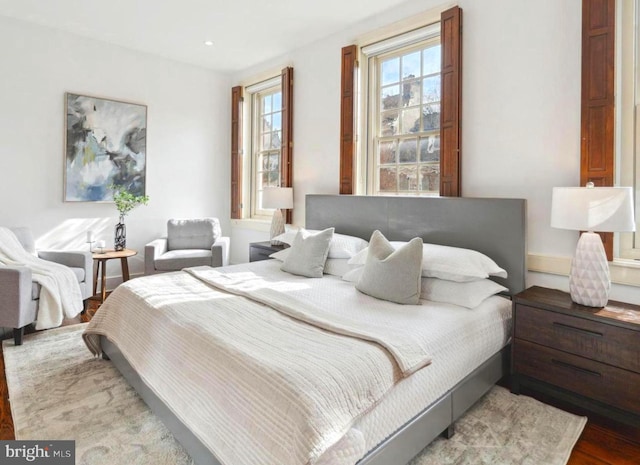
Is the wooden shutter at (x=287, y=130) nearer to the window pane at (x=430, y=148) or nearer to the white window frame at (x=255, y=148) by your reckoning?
the white window frame at (x=255, y=148)

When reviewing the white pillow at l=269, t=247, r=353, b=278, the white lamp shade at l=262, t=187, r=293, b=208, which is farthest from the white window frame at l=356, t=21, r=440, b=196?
the white pillow at l=269, t=247, r=353, b=278

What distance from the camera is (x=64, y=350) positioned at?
2777mm

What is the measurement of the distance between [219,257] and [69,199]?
1.71 metres

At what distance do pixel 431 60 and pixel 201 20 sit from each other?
7.22 ft

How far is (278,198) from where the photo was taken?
4.15 metres

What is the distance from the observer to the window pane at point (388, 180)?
3.52 m

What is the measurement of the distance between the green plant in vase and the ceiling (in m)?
1.66

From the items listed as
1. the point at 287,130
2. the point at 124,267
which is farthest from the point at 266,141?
the point at 124,267

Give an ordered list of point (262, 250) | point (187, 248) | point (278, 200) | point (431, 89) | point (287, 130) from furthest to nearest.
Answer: point (187, 248) → point (287, 130) → point (278, 200) → point (262, 250) → point (431, 89)

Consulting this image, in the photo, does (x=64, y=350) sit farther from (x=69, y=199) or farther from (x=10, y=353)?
(x=69, y=199)

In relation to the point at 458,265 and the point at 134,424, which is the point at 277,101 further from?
the point at 134,424

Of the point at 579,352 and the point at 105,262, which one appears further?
the point at 105,262

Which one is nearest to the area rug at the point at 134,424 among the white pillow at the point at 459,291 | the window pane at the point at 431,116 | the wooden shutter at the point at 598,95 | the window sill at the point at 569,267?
the white pillow at the point at 459,291

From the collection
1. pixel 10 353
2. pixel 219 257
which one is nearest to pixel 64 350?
pixel 10 353
